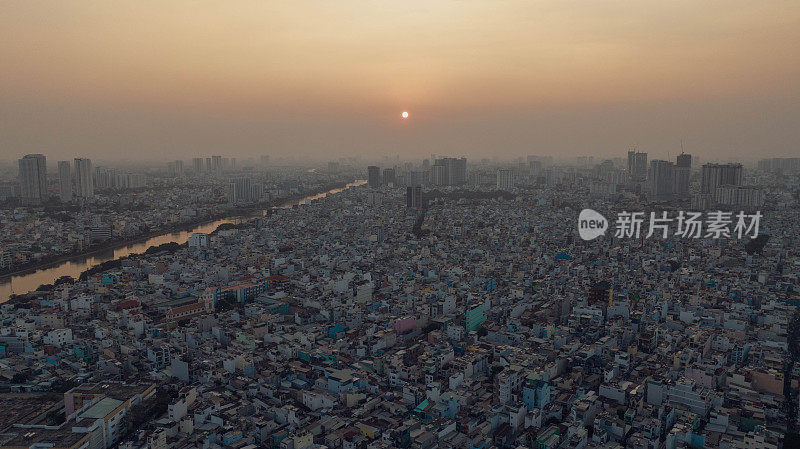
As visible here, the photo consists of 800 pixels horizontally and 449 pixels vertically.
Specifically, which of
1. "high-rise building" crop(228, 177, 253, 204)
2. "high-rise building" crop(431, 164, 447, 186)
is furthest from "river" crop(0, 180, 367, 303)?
"high-rise building" crop(431, 164, 447, 186)

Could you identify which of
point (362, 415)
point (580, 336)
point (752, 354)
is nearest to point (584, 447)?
point (362, 415)

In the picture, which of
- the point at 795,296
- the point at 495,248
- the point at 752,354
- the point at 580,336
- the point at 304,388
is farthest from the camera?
the point at 495,248

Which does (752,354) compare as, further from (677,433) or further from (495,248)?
(495,248)

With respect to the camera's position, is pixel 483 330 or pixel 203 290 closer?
pixel 483 330

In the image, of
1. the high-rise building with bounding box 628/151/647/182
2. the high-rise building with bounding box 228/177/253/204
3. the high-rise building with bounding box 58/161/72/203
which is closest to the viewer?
the high-rise building with bounding box 58/161/72/203

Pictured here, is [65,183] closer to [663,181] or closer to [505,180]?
[505,180]

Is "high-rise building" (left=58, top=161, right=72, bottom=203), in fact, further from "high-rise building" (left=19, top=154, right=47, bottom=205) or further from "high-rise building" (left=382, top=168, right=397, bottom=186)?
"high-rise building" (left=382, top=168, right=397, bottom=186)

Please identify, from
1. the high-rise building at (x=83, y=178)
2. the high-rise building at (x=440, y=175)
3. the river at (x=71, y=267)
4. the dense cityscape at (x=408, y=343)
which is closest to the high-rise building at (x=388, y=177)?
the high-rise building at (x=440, y=175)

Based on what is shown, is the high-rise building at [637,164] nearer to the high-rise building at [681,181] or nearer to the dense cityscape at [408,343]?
the high-rise building at [681,181]
